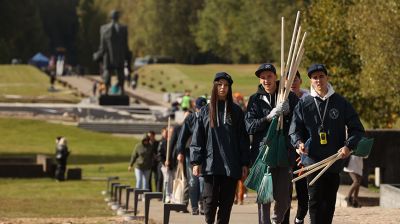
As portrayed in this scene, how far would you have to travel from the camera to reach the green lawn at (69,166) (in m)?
25.8

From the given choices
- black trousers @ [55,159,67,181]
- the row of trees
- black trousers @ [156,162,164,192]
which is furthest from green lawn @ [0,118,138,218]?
the row of trees

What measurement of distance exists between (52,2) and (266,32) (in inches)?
3146

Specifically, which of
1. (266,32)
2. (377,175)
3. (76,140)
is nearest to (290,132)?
(377,175)

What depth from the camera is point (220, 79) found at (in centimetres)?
1382

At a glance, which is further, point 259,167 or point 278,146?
Answer: point 259,167

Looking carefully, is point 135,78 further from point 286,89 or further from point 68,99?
point 286,89

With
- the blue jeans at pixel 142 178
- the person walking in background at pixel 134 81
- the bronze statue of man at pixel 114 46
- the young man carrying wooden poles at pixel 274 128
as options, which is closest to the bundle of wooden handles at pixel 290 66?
the young man carrying wooden poles at pixel 274 128

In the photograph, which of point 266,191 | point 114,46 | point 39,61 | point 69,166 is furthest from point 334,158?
point 39,61

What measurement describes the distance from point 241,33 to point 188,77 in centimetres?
665

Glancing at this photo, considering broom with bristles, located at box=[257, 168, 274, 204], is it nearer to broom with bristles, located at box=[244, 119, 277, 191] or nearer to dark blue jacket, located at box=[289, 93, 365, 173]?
broom with bristles, located at box=[244, 119, 277, 191]

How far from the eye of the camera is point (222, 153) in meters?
14.0

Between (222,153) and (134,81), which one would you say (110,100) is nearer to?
(134,81)

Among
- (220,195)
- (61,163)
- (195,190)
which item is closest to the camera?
(220,195)

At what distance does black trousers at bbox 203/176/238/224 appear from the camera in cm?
1393
